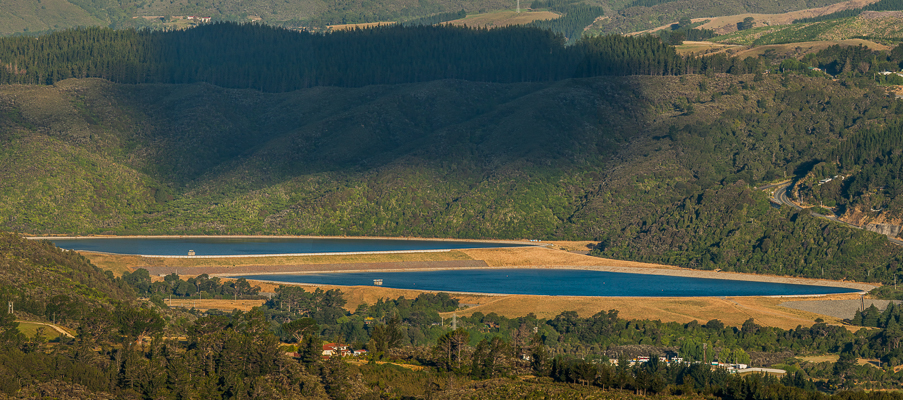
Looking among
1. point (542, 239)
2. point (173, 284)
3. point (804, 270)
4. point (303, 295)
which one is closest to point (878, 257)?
point (804, 270)

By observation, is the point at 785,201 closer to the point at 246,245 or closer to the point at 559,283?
the point at 559,283

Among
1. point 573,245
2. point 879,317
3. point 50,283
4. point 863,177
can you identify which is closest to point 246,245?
point 573,245

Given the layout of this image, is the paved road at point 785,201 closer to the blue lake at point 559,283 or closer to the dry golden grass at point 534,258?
the blue lake at point 559,283

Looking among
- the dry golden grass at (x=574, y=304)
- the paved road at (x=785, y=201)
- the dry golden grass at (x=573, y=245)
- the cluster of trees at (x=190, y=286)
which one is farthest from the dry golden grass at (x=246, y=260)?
the paved road at (x=785, y=201)

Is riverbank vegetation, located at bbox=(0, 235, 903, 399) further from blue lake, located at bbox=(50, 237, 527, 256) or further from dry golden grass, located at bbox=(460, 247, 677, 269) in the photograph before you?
blue lake, located at bbox=(50, 237, 527, 256)

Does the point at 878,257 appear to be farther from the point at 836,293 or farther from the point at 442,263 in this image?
the point at 442,263

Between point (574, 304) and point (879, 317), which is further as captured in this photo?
point (574, 304)
